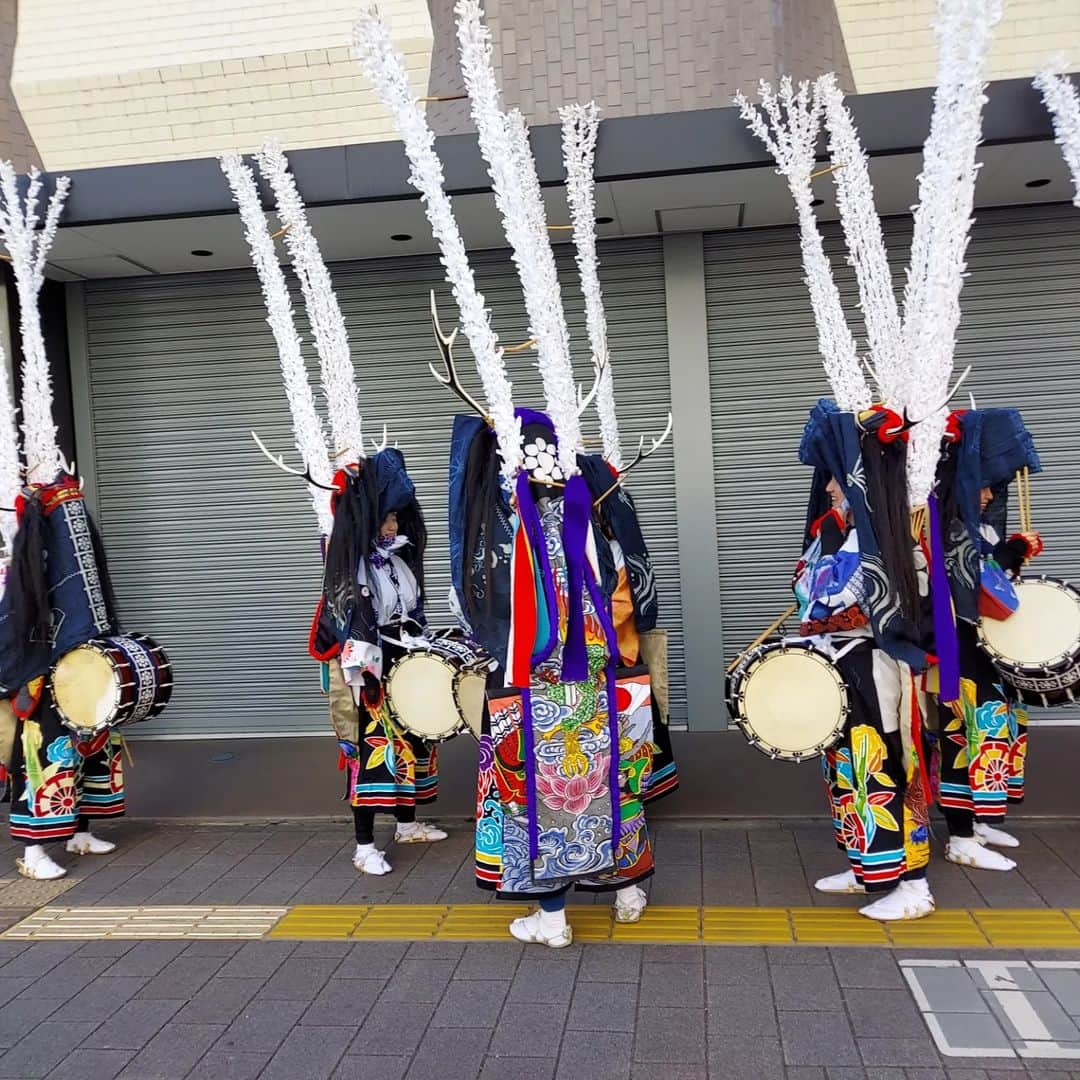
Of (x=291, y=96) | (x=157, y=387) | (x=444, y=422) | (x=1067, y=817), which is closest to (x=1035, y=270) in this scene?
(x=1067, y=817)

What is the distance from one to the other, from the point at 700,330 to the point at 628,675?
3383 mm

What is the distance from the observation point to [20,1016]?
344 cm

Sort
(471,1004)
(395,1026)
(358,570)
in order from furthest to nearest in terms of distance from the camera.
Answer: (358,570) → (471,1004) → (395,1026)

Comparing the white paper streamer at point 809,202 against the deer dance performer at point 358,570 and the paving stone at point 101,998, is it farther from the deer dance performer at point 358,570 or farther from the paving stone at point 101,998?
the paving stone at point 101,998

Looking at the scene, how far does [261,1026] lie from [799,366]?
4.87m

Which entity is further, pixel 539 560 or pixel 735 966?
pixel 539 560

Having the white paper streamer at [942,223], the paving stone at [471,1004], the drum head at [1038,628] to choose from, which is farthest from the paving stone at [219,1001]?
the drum head at [1038,628]

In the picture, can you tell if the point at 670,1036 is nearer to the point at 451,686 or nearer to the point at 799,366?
the point at 451,686

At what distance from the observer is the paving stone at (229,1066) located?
3.02 m

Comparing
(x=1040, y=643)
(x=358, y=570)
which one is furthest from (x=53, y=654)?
(x=1040, y=643)

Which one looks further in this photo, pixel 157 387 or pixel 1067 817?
pixel 157 387

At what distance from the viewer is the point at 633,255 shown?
6.60 metres

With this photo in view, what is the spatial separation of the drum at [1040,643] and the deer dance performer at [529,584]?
1481mm

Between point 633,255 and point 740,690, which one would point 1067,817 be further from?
point 633,255
